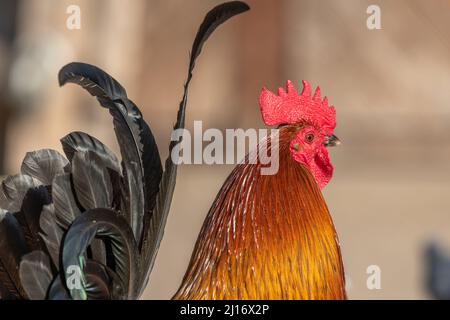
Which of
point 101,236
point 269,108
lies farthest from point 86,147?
point 269,108

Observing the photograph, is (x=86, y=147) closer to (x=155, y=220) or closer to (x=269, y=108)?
(x=155, y=220)

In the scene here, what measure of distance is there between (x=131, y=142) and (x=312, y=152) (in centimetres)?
50

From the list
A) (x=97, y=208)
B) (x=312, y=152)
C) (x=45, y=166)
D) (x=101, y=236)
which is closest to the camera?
(x=97, y=208)

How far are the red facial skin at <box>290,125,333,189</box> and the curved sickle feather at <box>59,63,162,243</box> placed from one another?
389 mm

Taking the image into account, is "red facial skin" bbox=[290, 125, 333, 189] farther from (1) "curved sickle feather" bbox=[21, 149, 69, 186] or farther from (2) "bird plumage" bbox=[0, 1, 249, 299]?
(1) "curved sickle feather" bbox=[21, 149, 69, 186]

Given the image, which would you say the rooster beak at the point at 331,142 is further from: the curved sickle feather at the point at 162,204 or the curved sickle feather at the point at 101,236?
the curved sickle feather at the point at 101,236

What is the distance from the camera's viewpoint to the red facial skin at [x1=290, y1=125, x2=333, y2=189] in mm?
2029

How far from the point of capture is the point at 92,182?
6.55 feet

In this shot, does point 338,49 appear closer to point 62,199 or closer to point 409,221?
point 409,221

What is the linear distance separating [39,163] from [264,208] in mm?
710

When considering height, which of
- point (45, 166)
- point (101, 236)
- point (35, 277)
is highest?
point (45, 166)

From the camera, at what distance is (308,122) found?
2.08 metres

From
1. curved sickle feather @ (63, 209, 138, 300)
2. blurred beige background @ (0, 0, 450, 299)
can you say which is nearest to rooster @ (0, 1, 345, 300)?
curved sickle feather @ (63, 209, 138, 300)
